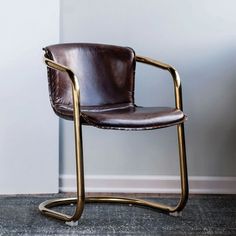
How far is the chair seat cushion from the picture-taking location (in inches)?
71.9

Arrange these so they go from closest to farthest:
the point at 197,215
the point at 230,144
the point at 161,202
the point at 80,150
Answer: the point at 80,150
the point at 197,215
the point at 161,202
the point at 230,144

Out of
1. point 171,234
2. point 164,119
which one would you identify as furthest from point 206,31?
point 171,234

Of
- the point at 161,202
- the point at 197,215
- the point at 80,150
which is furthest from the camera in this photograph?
the point at 161,202

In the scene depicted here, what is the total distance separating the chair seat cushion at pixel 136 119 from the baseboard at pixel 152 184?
643mm

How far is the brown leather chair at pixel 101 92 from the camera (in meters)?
1.94

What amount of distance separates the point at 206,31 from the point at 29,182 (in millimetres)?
1161

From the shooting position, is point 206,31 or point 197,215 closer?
point 197,215

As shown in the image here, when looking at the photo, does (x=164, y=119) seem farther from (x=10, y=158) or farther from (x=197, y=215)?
(x=10, y=158)

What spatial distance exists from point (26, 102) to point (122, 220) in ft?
2.52

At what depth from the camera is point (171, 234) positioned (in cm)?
191

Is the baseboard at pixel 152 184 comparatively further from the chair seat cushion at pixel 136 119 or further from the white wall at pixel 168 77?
the chair seat cushion at pixel 136 119

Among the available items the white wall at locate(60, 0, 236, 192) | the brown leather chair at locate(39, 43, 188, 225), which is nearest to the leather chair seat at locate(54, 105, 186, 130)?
the brown leather chair at locate(39, 43, 188, 225)

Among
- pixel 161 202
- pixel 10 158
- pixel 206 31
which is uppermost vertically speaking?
pixel 206 31

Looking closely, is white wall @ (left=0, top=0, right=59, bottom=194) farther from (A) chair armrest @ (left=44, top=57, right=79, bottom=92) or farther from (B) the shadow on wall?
(B) the shadow on wall
